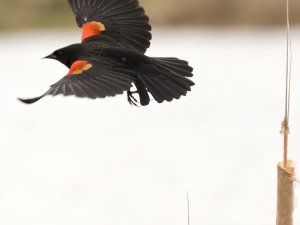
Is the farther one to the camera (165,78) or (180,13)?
(180,13)

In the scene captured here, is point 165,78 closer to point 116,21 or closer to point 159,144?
point 116,21

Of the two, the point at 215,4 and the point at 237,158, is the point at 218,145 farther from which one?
the point at 215,4

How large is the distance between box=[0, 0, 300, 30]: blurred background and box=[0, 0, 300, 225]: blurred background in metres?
0.02

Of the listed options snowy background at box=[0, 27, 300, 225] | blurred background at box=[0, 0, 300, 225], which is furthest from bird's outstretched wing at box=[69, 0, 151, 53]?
snowy background at box=[0, 27, 300, 225]

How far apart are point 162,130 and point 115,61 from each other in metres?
4.87

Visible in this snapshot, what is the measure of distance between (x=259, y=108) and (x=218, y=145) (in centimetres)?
98

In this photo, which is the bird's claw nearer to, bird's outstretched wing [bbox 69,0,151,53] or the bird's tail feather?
the bird's tail feather

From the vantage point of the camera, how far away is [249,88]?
7.98 metres

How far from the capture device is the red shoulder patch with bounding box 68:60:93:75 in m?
2.18

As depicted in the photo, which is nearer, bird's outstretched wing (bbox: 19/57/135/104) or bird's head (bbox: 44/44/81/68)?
bird's outstretched wing (bbox: 19/57/135/104)

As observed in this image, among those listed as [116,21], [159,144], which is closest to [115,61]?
A: [116,21]

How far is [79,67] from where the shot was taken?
2191 millimetres

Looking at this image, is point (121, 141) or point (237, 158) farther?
point (121, 141)

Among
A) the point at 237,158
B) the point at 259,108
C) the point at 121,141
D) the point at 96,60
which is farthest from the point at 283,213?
the point at 259,108
